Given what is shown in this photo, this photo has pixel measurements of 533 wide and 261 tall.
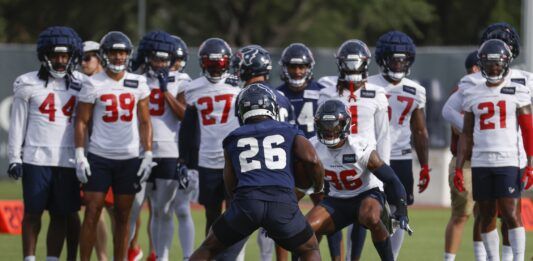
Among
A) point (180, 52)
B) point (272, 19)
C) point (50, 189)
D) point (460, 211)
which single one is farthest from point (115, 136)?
point (272, 19)

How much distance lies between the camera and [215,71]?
11.9 meters

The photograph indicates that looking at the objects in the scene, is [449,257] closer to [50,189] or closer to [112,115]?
[112,115]

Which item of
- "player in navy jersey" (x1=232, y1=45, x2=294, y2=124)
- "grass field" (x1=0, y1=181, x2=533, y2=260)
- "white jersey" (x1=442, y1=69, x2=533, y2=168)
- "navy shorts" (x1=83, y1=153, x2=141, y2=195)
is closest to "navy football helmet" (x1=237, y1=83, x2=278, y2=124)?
"player in navy jersey" (x1=232, y1=45, x2=294, y2=124)

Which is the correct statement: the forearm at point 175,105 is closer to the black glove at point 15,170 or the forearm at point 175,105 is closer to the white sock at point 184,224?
the white sock at point 184,224

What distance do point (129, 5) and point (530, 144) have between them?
30.4 metres

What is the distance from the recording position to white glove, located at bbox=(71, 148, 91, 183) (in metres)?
11.2

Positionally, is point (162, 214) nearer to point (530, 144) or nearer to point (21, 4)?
point (530, 144)

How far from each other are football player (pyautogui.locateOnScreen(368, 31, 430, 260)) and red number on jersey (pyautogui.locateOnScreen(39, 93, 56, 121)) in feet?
9.74

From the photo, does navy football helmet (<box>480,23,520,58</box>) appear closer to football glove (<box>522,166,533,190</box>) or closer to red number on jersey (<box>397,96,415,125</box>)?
red number on jersey (<box>397,96,415,125</box>)

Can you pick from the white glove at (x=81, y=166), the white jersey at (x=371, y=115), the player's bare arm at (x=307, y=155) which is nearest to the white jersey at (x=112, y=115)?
the white glove at (x=81, y=166)

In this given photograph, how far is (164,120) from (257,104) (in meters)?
3.43

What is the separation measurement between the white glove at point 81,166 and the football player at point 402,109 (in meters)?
2.82

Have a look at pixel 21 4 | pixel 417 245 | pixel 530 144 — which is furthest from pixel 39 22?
pixel 530 144

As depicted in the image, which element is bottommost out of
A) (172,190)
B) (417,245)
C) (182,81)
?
(417,245)
